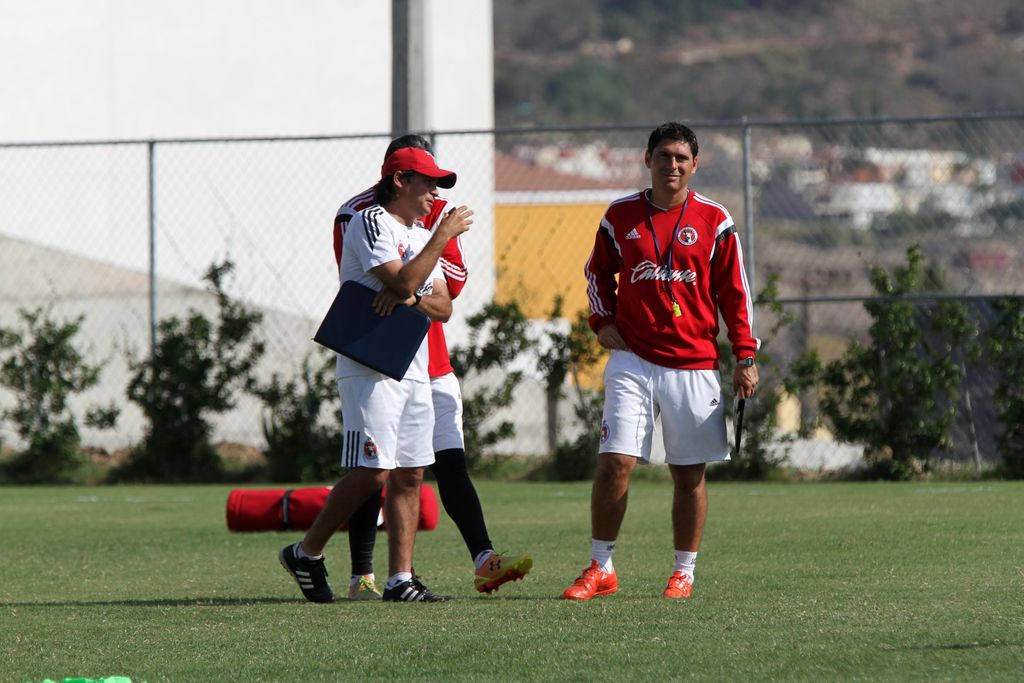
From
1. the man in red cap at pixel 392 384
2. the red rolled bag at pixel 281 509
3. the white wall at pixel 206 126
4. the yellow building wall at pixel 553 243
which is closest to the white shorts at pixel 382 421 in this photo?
the man in red cap at pixel 392 384

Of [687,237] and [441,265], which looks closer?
[687,237]

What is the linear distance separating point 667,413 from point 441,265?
111 centimetres

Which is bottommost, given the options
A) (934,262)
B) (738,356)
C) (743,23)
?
(738,356)

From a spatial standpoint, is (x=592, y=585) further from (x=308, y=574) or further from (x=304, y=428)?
(x=304, y=428)

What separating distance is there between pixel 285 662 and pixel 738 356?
247 centimetres

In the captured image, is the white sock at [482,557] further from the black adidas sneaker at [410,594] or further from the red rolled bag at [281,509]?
the red rolled bag at [281,509]

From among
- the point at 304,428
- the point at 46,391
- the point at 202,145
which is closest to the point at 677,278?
the point at 304,428

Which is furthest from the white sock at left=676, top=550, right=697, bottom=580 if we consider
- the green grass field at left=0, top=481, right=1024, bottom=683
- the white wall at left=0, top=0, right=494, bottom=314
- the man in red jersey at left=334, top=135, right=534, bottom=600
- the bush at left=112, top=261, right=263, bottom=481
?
the white wall at left=0, top=0, right=494, bottom=314

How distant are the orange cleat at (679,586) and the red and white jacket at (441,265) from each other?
4.17ft

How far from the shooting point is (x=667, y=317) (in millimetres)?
6785

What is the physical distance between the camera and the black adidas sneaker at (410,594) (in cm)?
680

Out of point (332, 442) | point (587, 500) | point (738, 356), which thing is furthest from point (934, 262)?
point (738, 356)

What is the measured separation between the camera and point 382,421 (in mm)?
6613

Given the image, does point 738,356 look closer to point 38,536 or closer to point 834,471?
point 38,536
